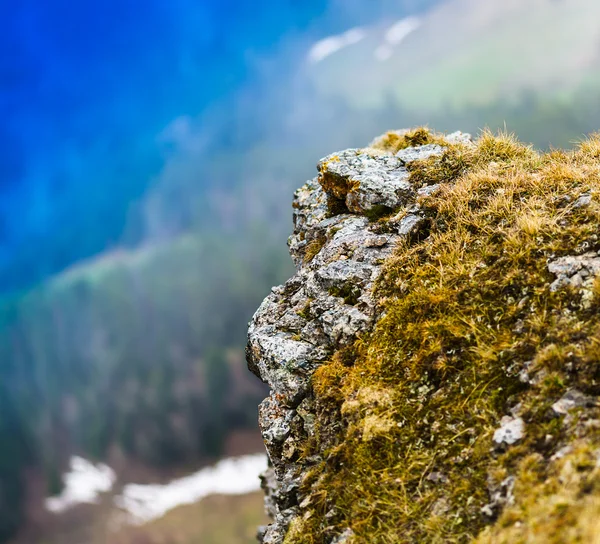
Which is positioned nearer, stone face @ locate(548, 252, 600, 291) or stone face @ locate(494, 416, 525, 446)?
stone face @ locate(494, 416, 525, 446)

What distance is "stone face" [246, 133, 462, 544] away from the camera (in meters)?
7.10

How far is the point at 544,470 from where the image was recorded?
178 inches

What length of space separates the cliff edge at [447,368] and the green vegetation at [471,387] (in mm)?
21

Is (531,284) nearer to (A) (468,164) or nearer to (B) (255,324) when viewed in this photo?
(A) (468,164)

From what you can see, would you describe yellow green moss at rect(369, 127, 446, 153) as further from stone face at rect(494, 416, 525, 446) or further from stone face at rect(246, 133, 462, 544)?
stone face at rect(494, 416, 525, 446)

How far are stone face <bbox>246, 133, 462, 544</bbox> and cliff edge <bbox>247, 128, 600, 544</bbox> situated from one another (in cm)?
4

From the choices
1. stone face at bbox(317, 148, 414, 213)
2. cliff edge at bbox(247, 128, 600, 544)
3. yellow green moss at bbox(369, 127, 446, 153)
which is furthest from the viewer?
yellow green moss at bbox(369, 127, 446, 153)

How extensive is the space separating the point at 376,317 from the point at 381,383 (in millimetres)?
1353

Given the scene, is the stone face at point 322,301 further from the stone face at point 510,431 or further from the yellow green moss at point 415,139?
the stone face at point 510,431

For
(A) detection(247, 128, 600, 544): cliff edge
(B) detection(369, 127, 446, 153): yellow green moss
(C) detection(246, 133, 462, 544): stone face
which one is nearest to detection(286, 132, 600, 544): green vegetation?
(A) detection(247, 128, 600, 544): cliff edge

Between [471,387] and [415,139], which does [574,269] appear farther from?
[415,139]

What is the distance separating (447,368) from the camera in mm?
6039

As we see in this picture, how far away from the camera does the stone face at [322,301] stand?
710 cm

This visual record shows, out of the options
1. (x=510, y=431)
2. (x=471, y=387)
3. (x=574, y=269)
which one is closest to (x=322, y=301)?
(x=471, y=387)
